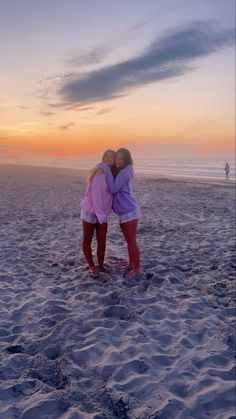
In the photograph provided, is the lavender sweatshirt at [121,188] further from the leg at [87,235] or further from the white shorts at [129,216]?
the leg at [87,235]

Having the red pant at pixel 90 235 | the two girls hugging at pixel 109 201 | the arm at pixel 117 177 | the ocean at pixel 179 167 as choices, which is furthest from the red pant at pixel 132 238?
the ocean at pixel 179 167

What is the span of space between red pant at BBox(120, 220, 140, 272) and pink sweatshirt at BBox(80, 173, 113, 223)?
23.8 inches

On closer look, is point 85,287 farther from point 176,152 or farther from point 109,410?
point 176,152

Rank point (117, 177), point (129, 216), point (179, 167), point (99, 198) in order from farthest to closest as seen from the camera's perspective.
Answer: point (179, 167)
point (129, 216)
point (99, 198)
point (117, 177)

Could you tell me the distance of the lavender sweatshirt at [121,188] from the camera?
7.60 m

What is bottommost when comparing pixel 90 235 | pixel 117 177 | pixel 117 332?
pixel 117 332

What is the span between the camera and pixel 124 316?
21.3 ft

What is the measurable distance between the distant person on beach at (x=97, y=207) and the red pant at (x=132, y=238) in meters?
0.48

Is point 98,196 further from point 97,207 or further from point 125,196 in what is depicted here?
point 125,196

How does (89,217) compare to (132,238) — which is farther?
(132,238)

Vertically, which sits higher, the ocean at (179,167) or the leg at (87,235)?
the ocean at (179,167)

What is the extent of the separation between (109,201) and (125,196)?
36 centimetres

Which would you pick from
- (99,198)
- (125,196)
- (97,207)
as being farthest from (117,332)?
(125,196)

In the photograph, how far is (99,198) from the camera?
7746 millimetres
